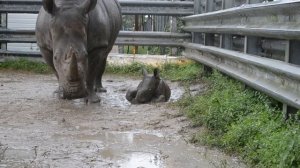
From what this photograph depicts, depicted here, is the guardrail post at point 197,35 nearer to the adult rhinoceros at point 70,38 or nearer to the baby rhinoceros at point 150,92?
the baby rhinoceros at point 150,92

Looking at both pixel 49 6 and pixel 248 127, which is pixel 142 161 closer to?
pixel 248 127

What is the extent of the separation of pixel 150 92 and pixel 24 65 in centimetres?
460

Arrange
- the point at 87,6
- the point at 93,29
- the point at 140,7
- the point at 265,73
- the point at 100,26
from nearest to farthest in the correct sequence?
1. the point at 265,73
2. the point at 87,6
3. the point at 93,29
4. the point at 100,26
5. the point at 140,7

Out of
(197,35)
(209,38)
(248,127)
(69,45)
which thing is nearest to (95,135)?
(69,45)

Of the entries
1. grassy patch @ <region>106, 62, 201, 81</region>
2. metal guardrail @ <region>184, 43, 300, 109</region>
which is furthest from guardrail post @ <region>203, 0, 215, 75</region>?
metal guardrail @ <region>184, 43, 300, 109</region>

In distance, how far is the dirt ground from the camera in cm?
415

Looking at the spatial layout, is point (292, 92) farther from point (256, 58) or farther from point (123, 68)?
point (123, 68)

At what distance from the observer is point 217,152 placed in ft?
14.5

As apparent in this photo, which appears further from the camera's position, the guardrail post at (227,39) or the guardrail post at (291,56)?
the guardrail post at (227,39)

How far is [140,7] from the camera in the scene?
1155 centimetres

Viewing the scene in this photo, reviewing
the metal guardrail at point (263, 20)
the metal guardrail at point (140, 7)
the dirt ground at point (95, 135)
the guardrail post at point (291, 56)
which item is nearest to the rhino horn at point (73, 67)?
the dirt ground at point (95, 135)

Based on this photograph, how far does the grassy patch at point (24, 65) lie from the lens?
36.5ft

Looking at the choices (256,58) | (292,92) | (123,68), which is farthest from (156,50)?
(292,92)

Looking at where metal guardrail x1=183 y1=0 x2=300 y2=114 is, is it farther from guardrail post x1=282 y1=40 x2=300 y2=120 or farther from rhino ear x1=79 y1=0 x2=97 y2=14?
rhino ear x1=79 y1=0 x2=97 y2=14
